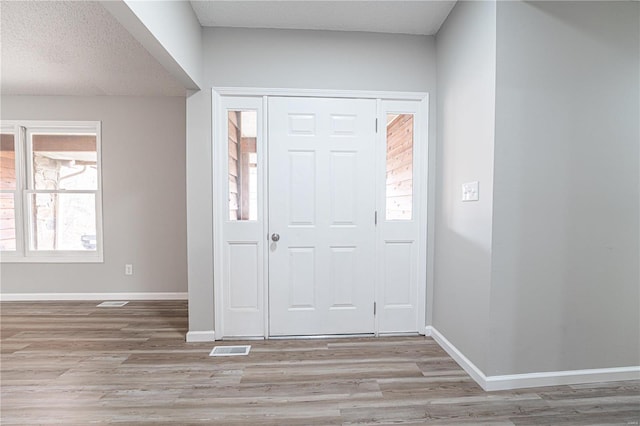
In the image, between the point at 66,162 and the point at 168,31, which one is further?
the point at 66,162

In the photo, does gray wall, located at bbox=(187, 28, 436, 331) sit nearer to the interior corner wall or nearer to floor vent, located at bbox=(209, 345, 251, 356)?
floor vent, located at bbox=(209, 345, 251, 356)

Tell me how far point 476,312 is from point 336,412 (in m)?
1.12

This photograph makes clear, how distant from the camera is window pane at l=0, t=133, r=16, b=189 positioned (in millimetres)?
3643

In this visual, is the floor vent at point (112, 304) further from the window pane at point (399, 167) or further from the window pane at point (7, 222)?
the window pane at point (399, 167)

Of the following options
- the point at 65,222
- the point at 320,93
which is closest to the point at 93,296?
the point at 65,222

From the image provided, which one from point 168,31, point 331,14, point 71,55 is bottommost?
point 168,31

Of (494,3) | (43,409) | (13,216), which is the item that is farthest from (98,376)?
(494,3)

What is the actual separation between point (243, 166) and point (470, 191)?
71.6 inches

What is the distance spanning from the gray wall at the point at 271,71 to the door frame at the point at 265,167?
51 millimetres

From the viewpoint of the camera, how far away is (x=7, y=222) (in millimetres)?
3668

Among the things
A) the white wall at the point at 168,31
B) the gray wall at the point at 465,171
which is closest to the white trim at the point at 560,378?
the gray wall at the point at 465,171

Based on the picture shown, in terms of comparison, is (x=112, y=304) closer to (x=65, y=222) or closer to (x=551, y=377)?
(x=65, y=222)

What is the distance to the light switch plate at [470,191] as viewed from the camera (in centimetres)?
196

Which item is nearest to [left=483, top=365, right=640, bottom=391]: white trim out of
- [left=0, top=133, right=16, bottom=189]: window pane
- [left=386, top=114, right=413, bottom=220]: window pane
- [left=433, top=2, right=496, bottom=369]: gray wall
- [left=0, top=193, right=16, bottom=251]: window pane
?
[left=433, top=2, right=496, bottom=369]: gray wall
